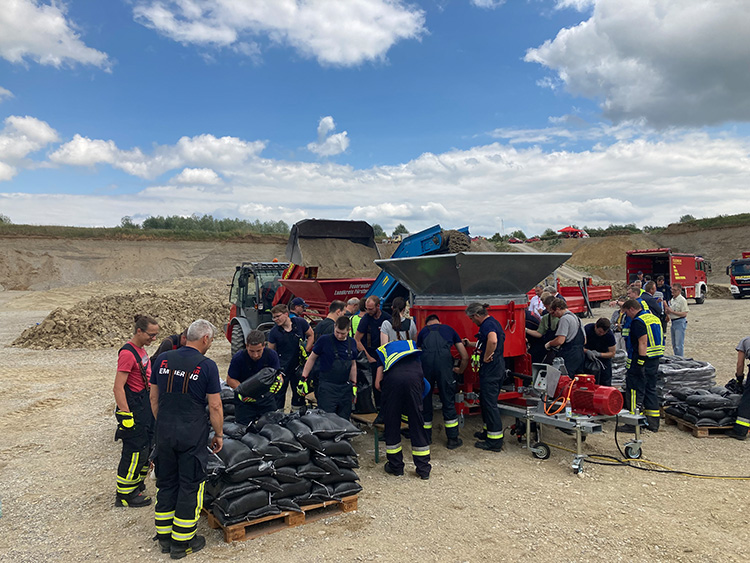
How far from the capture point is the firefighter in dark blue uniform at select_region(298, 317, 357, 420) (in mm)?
5668

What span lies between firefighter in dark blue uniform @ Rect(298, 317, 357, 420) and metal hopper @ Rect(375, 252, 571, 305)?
1369 mm

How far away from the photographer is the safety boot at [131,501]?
471cm

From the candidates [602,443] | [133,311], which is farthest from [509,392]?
[133,311]

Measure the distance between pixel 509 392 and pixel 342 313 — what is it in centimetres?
242

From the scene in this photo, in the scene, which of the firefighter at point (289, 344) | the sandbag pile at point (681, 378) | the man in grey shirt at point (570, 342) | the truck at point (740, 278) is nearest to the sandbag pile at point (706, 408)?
the sandbag pile at point (681, 378)

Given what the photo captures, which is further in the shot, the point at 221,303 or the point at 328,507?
the point at 221,303

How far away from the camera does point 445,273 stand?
20.5 ft

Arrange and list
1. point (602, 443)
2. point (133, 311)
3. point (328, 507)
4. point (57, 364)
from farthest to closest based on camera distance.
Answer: point (133, 311) → point (57, 364) → point (602, 443) → point (328, 507)

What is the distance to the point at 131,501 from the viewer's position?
4.71m

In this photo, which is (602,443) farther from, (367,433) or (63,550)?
(63,550)

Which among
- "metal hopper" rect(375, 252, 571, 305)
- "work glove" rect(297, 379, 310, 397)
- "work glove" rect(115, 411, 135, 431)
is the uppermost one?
"metal hopper" rect(375, 252, 571, 305)

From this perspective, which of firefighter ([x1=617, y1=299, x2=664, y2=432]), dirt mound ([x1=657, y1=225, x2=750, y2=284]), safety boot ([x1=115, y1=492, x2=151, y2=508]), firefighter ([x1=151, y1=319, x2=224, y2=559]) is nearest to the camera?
firefighter ([x1=151, y1=319, x2=224, y2=559])

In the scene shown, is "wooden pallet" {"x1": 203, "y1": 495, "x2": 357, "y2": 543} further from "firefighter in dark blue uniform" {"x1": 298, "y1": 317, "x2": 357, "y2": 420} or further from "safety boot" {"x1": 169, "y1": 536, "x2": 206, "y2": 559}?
"firefighter in dark blue uniform" {"x1": 298, "y1": 317, "x2": 357, "y2": 420}

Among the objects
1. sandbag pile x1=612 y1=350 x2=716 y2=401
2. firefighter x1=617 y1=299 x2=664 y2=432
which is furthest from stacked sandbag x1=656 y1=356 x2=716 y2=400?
firefighter x1=617 y1=299 x2=664 y2=432
